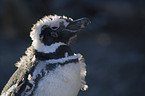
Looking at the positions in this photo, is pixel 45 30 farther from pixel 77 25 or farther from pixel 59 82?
pixel 59 82

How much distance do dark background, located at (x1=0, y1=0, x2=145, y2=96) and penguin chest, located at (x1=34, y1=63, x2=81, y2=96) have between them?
1.97 meters

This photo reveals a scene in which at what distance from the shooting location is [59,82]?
1.23 m

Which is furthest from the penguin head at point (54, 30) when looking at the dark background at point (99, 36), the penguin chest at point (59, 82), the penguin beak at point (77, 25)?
the dark background at point (99, 36)

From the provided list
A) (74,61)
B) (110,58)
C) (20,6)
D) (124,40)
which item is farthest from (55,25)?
(20,6)

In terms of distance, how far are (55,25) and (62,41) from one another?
91 mm

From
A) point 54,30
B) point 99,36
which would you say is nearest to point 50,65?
point 54,30

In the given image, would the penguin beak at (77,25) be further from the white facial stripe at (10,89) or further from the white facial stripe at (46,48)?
the white facial stripe at (10,89)

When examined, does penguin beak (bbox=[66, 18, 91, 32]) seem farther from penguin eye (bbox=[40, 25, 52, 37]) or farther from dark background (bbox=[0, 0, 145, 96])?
dark background (bbox=[0, 0, 145, 96])

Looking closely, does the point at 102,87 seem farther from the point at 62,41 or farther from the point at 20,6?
the point at 20,6

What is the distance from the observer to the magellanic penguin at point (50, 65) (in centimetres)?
123

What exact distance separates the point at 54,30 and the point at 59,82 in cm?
27

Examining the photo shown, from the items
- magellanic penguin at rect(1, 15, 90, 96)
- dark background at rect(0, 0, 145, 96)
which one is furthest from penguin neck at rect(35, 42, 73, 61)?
dark background at rect(0, 0, 145, 96)

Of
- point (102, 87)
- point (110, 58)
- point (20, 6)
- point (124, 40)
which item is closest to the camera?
point (102, 87)

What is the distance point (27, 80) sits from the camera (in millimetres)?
1237
